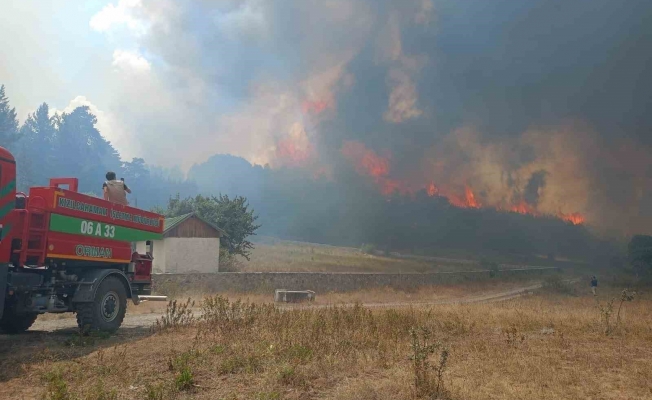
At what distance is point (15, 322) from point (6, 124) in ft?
257

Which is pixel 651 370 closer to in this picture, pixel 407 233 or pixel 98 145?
pixel 407 233

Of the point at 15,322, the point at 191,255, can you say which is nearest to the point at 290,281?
the point at 191,255

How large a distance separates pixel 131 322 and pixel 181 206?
Answer: 3124cm

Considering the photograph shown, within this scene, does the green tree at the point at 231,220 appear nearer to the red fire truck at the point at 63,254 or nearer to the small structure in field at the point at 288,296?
the small structure in field at the point at 288,296

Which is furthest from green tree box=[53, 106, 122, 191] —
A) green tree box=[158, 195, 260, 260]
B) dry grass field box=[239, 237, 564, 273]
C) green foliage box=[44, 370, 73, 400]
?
green foliage box=[44, 370, 73, 400]

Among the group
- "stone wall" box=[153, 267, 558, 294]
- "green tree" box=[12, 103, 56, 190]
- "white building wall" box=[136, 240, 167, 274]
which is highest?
"green tree" box=[12, 103, 56, 190]

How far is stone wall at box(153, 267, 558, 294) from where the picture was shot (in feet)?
82.9

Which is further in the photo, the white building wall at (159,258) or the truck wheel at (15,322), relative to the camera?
the white building wall at (159,258)

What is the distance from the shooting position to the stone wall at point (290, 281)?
82.9 feet

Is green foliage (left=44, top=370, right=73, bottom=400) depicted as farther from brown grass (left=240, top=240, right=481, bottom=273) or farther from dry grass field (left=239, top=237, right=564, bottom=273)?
brown grass (left=240, top=240, right=481, bottom=273)

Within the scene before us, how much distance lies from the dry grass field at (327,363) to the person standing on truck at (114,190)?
3.60 m

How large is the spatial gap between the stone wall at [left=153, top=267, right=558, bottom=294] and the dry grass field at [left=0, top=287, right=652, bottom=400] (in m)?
13.4

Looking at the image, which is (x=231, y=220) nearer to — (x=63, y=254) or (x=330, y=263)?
(x=330, y=263)

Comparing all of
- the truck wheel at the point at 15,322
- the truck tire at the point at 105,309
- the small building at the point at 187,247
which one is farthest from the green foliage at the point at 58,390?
the small building at the point at 187,247
